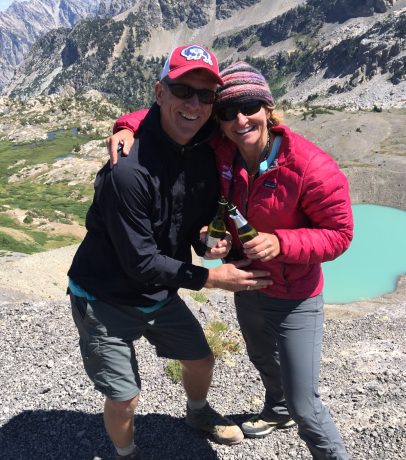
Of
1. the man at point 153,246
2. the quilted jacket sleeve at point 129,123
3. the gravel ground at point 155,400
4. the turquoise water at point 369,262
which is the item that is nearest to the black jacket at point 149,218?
the man at point 153,246

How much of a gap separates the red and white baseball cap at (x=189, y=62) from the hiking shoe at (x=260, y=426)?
19.0 feet

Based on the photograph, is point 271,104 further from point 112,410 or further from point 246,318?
point 112,410

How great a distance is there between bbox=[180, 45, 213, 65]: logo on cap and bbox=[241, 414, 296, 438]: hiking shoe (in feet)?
19.5

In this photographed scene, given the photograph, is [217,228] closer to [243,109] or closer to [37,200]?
[243,109]

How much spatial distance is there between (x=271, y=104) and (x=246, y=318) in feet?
10.3

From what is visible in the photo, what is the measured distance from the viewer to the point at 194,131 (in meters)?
4.93

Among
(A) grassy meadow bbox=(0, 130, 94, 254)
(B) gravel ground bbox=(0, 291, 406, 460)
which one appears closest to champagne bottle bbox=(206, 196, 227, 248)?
(B) gravel ground bbox=(0, 291, 406, 460)

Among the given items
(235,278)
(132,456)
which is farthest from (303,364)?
(132,456)

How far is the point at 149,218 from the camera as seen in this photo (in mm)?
5031

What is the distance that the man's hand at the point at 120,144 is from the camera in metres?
4.88

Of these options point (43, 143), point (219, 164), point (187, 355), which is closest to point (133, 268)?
point (219, 164)

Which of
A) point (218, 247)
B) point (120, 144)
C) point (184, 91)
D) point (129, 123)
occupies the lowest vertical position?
point (218, 247)

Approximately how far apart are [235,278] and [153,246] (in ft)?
3.66

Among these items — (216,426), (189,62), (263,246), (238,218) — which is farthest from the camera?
(216,426)
